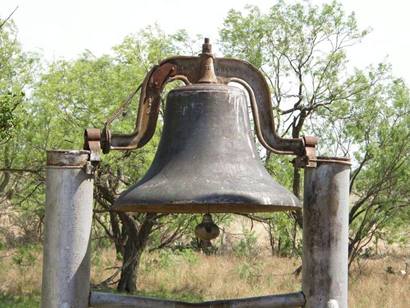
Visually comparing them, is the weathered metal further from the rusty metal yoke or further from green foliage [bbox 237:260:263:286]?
green foliage [bbox 237:260:263:286]

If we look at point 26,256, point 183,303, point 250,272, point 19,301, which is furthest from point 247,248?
point 183,303

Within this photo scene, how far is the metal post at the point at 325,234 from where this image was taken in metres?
3.87

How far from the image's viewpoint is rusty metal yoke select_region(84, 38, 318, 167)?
3926 millimetres

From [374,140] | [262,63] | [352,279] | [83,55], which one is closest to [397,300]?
[352,279]

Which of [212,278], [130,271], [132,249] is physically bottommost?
[212,278]

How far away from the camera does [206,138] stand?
3.78m

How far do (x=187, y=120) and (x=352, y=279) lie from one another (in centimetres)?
1546

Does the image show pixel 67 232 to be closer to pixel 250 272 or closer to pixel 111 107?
pixel 111 107

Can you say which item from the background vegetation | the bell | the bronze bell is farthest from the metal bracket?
the background vegetation

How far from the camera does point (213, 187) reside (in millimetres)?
3441

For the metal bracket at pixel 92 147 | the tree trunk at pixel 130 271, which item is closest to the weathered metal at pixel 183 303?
the metal bracket at pixel 92 147

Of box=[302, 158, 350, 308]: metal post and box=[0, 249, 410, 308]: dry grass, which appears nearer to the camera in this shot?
box=[302, 158, 350, 308]: metal post

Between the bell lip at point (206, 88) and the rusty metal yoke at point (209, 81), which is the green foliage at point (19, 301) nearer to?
the rusty metal yoke at point (209, 81)

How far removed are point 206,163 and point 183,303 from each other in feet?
2.22
